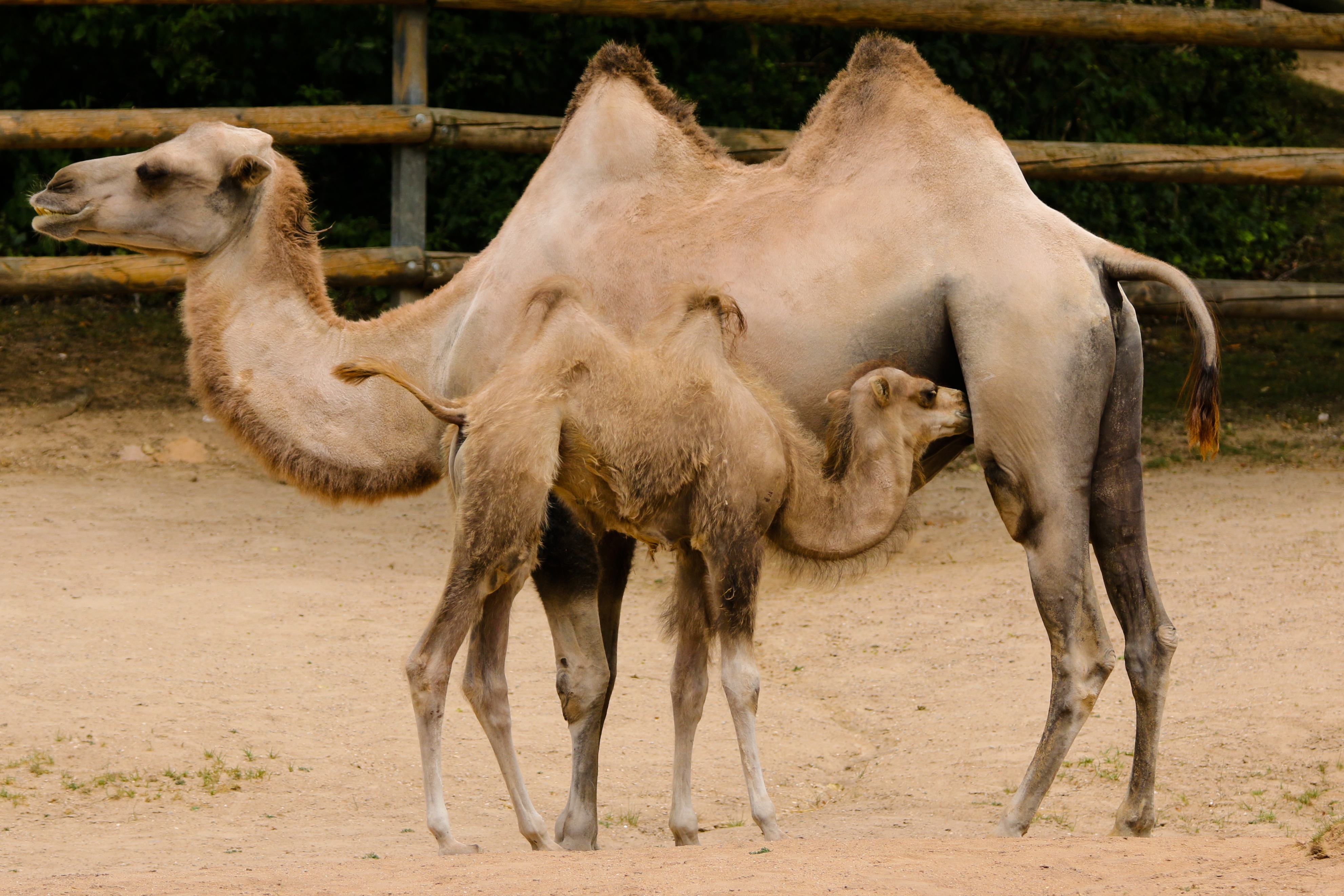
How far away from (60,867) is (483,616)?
1.48 meters

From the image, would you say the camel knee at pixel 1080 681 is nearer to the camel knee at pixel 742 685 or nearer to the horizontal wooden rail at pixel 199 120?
the camel knee at pixel 742 685

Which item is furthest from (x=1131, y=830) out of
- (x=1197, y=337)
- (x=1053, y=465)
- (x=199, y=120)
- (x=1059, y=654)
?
(x=199, y=120)

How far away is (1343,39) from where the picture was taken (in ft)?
36.6

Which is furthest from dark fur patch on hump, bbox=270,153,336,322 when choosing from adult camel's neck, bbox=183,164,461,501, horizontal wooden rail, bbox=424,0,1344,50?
horizontal wooden rail, bbox=424,0,1344,50

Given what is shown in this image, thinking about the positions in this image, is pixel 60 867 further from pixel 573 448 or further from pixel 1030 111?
pixel 1030 111

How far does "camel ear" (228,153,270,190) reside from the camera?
5887 mm

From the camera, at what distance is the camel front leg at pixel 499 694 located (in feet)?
16.4

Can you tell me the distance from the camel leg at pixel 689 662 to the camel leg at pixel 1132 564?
1449 millimetres

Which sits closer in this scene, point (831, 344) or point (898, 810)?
point (831, 344)

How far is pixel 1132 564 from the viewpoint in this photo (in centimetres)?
554

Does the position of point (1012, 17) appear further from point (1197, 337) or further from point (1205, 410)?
point (1205, 410)

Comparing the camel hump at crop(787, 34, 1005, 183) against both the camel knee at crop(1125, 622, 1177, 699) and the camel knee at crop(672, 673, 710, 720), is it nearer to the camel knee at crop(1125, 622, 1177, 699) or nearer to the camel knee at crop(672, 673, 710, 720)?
the camel knee at crop(1125, 622, 1177, 699)

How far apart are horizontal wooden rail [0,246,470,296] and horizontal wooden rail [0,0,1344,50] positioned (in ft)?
5.29

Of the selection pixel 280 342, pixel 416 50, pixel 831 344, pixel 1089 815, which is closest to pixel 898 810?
pixel 1089 815
